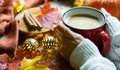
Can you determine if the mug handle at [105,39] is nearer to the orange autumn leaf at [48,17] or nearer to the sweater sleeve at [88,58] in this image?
the sweater sleeve at [88,58]

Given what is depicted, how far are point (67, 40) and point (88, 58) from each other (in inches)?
2.8

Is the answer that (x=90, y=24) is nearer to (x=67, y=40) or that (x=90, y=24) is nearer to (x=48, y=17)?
(x=67, y=40)

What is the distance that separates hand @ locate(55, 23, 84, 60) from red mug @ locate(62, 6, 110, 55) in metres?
0.01

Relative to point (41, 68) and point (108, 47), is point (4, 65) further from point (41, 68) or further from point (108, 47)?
point (108, 47)

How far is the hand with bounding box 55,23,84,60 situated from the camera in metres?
0.55

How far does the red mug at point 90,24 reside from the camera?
1.78 ft

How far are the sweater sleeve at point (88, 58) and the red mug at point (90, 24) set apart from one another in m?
0.02

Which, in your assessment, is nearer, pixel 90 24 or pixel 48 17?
pixel 90 24

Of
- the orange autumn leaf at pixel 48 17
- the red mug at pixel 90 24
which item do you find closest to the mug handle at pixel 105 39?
the red mug at pixel 90 24

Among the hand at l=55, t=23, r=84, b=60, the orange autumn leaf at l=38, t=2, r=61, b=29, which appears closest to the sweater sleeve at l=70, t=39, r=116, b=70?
the hand at l=55, t=23, r=84, b=60

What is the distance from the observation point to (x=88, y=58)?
20.8 inches

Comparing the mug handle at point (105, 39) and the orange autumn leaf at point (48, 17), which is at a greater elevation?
the mug handle at point (105, 39)

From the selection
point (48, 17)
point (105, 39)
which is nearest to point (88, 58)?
point (105, 39)

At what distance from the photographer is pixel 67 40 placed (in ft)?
1.86
